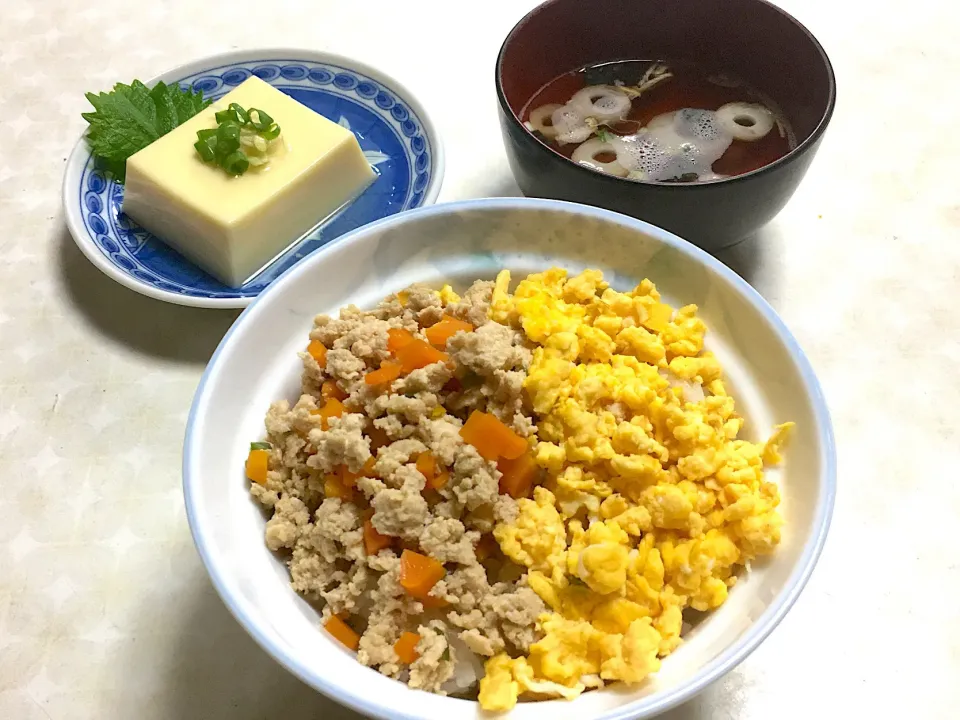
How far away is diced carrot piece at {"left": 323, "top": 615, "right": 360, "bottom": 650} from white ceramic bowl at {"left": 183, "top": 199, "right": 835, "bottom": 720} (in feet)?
0.06

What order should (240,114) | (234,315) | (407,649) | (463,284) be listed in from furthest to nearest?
(240,114) → (234,315) → (463,284) → (407,649)

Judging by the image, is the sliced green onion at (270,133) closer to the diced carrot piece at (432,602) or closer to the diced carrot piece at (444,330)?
the diced carrot piece at (444,330)

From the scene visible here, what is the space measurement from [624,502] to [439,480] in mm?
255

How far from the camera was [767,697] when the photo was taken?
1166 millimetres

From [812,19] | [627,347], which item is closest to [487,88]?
[812,19]

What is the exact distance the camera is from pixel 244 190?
5.37 feet

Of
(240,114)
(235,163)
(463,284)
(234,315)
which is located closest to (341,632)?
(463,284)

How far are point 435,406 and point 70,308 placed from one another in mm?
992

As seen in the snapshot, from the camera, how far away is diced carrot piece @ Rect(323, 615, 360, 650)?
3.32 feet

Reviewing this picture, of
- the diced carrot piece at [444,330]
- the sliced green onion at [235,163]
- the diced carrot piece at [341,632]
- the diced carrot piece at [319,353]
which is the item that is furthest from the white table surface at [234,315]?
the diced carrot piece at [444,330]

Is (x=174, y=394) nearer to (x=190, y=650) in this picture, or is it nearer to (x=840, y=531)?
(x=190, y=650)

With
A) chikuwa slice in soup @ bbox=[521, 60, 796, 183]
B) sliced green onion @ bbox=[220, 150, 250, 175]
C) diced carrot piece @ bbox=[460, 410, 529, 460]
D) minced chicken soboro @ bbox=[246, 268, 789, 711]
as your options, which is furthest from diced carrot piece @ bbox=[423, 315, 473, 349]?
sliced green onion @ bbox=[220, 150, 250, 175]

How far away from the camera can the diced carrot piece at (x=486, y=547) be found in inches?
42.0

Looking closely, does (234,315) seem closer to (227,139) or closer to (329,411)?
(227,139)
